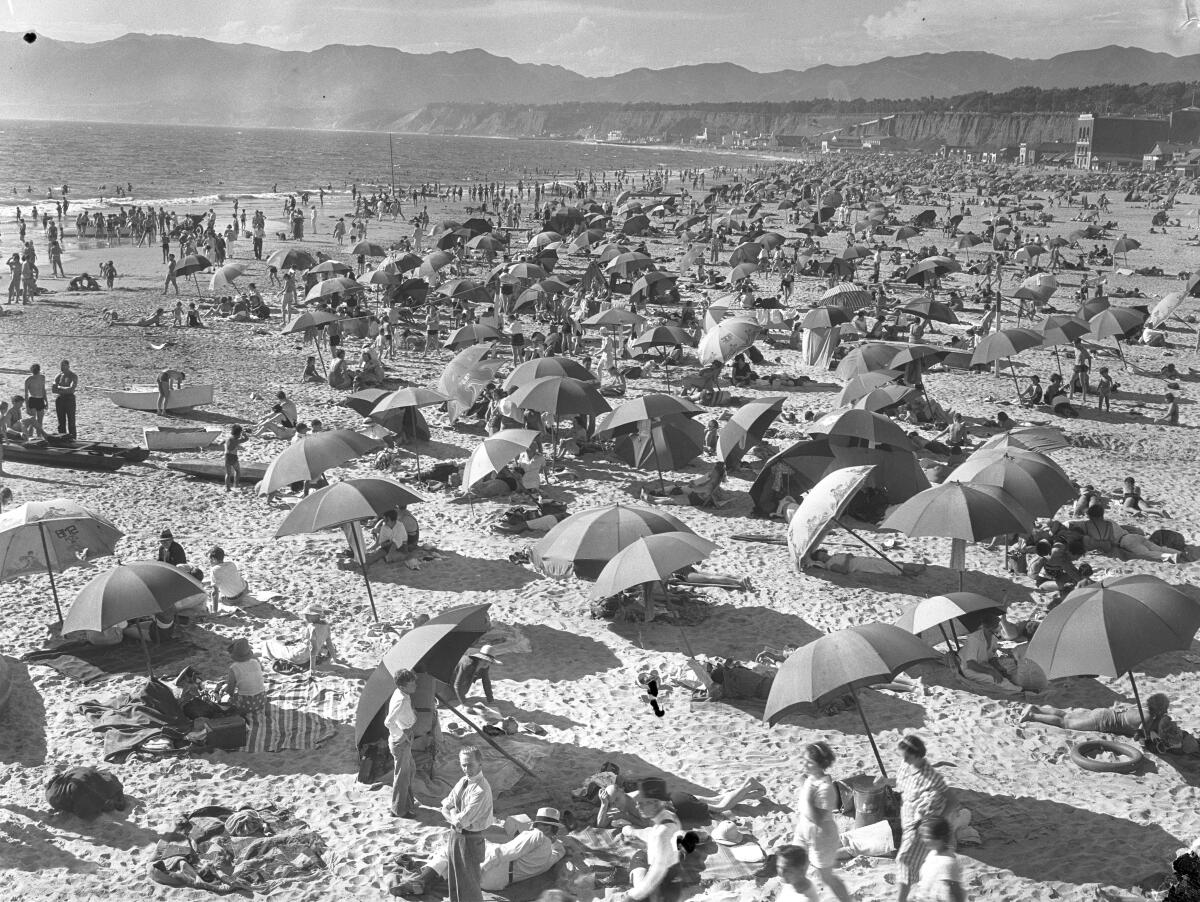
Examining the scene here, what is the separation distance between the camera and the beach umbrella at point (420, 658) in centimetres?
771

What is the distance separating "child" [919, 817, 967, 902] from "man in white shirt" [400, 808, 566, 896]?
2.39 m

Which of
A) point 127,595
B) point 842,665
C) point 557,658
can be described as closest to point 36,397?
point 127,595

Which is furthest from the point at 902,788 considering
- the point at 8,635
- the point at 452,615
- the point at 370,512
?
the point at 8,635

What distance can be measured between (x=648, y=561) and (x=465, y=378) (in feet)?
28.4

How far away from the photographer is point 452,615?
814cm

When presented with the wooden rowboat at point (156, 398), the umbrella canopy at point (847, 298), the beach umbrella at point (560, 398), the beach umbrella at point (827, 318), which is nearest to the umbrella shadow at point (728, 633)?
the beach umbrella at point (560, 398)

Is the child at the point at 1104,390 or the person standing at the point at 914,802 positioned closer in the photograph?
the person standing at the point at 914,802

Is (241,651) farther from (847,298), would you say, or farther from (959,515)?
(847,298)

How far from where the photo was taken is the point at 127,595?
8992 mm

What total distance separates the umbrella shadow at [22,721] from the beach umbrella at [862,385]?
11.0m

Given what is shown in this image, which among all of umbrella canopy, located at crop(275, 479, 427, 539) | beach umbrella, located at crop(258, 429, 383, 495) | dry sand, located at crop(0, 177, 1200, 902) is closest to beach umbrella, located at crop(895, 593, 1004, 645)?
dry sand, located at crop(0, 177, 1200, 902)

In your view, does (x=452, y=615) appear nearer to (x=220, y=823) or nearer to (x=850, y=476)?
(x=220, y=823)

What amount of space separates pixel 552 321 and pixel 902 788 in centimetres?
2105

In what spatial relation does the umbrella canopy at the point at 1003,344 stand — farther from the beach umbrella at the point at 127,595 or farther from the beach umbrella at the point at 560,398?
the beach umbrella at the point at 127,595
